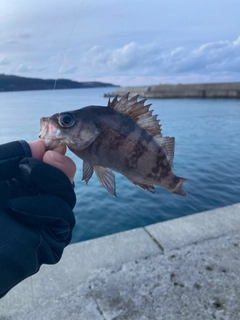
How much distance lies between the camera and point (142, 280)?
4.28 meters

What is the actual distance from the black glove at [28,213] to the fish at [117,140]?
353 mm

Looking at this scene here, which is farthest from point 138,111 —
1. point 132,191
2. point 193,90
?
point 193,90

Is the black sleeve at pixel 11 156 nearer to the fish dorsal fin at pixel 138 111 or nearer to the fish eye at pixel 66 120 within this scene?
the fish eye at pixel 66 120

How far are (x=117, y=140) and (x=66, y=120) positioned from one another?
0.34 meters

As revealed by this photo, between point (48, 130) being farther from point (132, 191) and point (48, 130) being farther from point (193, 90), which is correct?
point (193, 90)

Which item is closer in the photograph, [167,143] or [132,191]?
[167,143]

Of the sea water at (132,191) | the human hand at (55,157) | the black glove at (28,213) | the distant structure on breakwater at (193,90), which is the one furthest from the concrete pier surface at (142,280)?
the distant structure on breakwater at (193,90)

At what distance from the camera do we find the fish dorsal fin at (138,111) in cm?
194

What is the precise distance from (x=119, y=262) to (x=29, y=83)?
2984 millimetres

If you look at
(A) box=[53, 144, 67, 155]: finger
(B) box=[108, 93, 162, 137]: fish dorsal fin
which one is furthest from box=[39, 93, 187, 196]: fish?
(A) box=[53, 144, 67, 155]: finger

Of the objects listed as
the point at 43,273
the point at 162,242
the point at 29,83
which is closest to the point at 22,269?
the point at 29,83

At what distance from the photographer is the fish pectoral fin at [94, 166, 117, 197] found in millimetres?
1985

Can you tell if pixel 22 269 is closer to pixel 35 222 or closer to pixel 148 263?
pixel 35 222

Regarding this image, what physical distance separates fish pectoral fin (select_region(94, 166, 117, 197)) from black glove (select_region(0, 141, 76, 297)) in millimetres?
352
